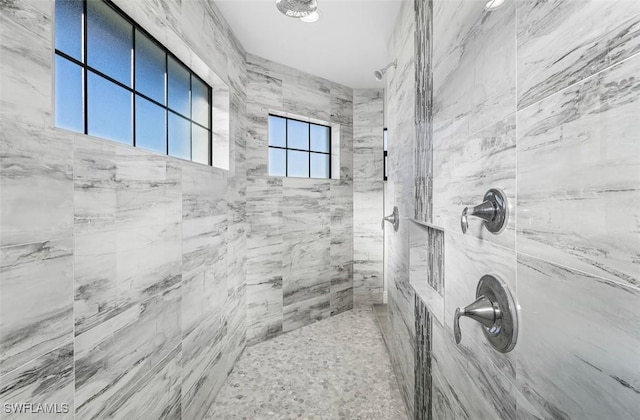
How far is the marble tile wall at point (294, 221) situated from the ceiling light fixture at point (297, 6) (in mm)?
996

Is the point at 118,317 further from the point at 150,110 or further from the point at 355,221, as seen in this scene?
the point at 355,221

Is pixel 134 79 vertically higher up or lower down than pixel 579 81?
higher up

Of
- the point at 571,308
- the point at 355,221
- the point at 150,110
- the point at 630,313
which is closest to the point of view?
the point at 630,313

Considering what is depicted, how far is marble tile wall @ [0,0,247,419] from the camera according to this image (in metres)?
0.79

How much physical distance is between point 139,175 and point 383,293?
119 inches

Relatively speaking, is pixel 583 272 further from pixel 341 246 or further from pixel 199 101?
pixel 341 246

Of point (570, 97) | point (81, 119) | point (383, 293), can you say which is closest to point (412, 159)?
point (570, 97)

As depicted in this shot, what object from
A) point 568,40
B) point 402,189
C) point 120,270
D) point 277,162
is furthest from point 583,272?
point 277,162

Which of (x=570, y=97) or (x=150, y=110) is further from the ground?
(x=150, y=110)

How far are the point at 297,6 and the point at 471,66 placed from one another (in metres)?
1.25

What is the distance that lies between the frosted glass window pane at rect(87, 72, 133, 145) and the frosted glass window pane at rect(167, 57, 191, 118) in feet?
1.30

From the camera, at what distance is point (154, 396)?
1.37 m

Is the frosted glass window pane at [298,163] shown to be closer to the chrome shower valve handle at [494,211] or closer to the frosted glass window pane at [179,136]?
the frosted glass window pane at [179,136]

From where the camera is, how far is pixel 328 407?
6.28ft
